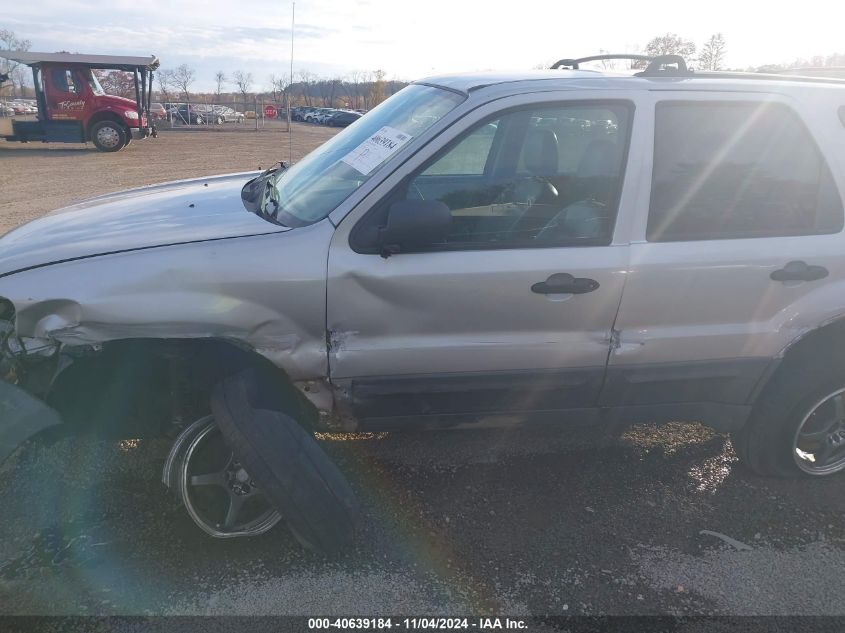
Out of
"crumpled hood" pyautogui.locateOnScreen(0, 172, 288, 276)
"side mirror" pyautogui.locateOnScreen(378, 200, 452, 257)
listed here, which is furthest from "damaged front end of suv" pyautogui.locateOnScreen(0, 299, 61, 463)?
"side mirror" pyautogui.locateOnScreen(378, 200, 452, 257)

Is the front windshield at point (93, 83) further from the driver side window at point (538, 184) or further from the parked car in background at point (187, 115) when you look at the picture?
the parked car in background at point (187, 115)

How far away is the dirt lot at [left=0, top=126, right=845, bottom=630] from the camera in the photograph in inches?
100

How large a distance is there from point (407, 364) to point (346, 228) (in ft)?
2.13

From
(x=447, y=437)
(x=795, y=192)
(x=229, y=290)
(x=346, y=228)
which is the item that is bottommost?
(x=447, y=437)

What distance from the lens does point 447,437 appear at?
3.71 m

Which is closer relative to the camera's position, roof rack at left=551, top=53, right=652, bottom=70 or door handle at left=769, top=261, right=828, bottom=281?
door handle at left=769, top=261, right=828, bottom=281

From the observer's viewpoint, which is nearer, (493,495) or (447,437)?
(493,495)

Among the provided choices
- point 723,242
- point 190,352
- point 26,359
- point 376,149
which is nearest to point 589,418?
point 723,242

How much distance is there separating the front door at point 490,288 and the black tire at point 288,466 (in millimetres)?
332

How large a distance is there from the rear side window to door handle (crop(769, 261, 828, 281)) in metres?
0.16

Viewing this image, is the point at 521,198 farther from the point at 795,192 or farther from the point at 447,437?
the point at 447,437

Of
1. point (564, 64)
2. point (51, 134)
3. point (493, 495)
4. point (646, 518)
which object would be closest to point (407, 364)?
point (493, 495)

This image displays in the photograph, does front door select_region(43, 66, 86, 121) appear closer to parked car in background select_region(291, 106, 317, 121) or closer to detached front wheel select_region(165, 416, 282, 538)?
detached front wheel select_region(165, 416, 282, 538)

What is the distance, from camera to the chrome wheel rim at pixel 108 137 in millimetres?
19078
